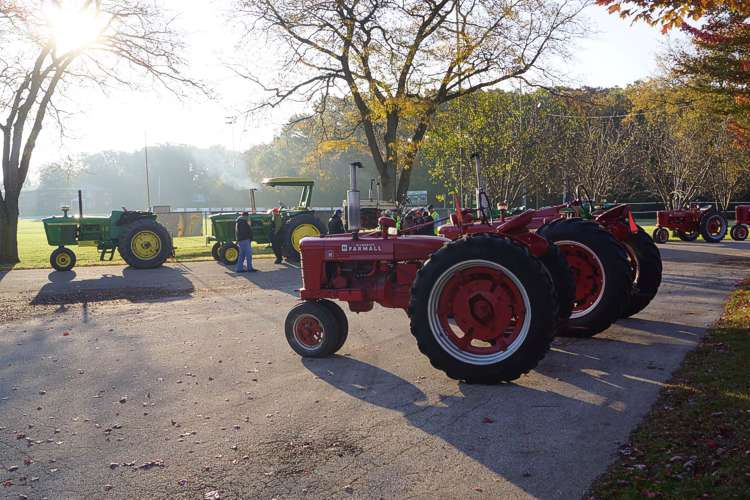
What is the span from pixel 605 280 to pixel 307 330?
11.0 ft

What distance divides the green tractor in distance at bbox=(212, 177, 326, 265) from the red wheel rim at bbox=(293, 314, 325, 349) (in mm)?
11022

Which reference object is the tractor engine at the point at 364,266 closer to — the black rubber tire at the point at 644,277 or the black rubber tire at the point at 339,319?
Answer: the black rubber tire at the point at 339,319

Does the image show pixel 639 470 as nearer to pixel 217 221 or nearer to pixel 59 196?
pixel 217 221

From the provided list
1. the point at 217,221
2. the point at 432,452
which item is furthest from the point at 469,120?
the point at 432,452

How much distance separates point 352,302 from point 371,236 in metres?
0.73

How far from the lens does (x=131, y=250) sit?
17766mm

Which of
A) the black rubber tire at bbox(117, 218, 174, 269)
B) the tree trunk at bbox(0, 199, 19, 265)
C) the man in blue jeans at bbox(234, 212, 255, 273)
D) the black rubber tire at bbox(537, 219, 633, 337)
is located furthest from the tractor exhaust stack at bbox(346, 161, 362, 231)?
the tree trunk at bbox(0, 199, 19, 265)

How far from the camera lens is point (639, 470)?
3.79 m

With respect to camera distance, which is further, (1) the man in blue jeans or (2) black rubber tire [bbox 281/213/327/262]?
(2) black rubber tire [bbox 281/213/327/262]

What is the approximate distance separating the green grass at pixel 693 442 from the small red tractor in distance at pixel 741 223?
19.9m

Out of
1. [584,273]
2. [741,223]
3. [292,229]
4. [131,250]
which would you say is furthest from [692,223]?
[131,250]

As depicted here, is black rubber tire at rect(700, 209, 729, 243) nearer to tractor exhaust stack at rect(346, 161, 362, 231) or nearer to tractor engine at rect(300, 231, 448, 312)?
tractor engine at rect(300, 231, 448, 312)

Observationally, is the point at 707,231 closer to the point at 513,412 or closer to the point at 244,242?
the point at 244,242

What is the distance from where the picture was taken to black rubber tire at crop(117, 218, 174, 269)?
17.7 metres
